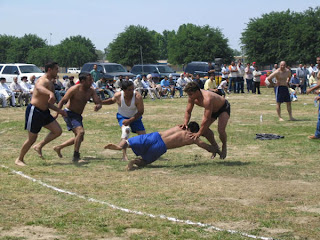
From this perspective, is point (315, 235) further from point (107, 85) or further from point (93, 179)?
point (107, 85)

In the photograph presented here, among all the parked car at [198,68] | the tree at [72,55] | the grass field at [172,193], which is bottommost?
the grass field at [172,193]

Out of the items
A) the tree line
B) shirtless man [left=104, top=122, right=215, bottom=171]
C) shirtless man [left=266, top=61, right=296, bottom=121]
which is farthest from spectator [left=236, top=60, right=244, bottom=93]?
shirtless man [left=104, top=122, right=215, bottom=171]

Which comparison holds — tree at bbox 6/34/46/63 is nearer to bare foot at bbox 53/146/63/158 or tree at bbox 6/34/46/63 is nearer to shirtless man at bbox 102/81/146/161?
bare foot at bbox 53/146/63/158

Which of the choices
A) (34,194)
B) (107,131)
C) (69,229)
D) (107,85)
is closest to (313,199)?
(69,229)

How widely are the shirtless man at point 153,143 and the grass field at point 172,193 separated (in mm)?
218

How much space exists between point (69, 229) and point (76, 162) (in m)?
4.26

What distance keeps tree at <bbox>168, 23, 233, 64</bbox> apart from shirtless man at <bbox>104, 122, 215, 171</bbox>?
57.4 m

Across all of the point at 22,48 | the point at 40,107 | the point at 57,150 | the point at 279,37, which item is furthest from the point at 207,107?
the point at 22,48

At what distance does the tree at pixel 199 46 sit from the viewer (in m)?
66.6

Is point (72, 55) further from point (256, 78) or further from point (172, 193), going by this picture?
point (172, 193)

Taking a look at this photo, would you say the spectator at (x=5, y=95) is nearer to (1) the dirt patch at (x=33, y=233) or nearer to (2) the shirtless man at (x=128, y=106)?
(2) the shirtless man at (x=128, y=106)

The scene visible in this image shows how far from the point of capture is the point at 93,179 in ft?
27.2

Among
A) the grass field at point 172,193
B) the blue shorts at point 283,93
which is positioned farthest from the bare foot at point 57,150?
the blue shorts at point 283,93

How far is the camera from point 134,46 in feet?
219
